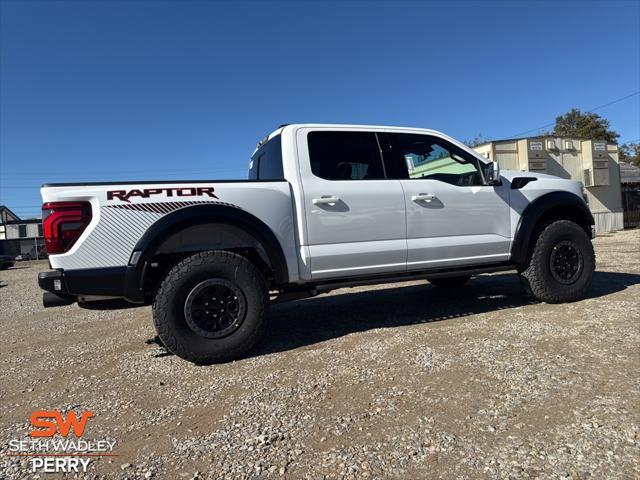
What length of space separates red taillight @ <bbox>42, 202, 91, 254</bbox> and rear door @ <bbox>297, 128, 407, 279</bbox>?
6.07ft

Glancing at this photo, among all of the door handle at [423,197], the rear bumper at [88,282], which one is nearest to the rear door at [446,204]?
the door handle at [423,197]

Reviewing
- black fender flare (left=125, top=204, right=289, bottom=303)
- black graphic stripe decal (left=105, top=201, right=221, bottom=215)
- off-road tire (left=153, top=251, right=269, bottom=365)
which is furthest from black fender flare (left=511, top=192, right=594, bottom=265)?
black graphic stripe decal (left=105, top=201, right=221, bottom=215)

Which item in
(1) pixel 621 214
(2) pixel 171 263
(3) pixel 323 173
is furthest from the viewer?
(1) pixel 621 214

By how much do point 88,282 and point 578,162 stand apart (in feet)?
76.2

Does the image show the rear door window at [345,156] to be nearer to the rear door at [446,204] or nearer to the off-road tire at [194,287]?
the rear door at [446,204]

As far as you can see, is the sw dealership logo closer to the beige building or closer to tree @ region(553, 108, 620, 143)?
the beige building

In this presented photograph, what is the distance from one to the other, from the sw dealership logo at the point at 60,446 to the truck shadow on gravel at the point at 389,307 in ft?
5.19

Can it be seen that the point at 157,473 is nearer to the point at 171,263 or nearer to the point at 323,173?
the point at 171,263

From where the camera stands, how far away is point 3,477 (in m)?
2.16

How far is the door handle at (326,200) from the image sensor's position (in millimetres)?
4043

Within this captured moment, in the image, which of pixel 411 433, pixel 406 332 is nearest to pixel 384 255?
pixel 406 332

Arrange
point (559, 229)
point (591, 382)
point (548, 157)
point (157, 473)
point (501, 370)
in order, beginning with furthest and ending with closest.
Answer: point (548, 157) < point (559, 229) < point (501, 370) < point (591, 382) < point (157, 473)

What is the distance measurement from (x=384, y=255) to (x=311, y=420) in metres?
2.07

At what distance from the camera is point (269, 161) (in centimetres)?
466
